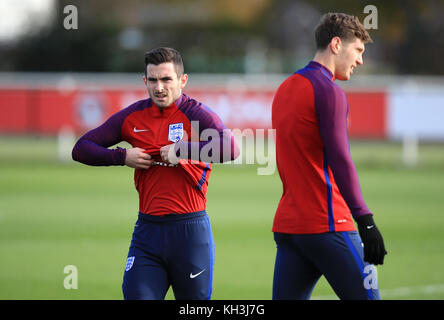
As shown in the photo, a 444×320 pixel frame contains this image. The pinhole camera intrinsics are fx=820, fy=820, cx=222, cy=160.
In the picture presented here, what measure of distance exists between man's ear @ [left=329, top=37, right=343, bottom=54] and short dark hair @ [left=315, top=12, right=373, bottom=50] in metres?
0.02

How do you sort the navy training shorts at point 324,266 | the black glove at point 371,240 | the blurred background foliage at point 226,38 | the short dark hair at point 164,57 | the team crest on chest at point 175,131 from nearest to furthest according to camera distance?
the black glove at point 371,240, the navy training shorts at point 324,266, the short dark hair at point 164,57, the team crest on chest at point 175,131, the blurred background foliage at point 226,38

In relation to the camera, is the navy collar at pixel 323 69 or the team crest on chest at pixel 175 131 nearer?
the navy collar at pixel 323 69

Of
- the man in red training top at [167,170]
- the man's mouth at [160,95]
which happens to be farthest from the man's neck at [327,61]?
the man's mouth at [160,95]

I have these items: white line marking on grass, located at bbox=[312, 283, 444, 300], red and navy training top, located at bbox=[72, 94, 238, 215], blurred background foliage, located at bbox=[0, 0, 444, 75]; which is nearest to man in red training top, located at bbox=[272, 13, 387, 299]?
red and navy training top, located at bbox=[72, 94, 238, 215]

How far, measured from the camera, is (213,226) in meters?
14.6

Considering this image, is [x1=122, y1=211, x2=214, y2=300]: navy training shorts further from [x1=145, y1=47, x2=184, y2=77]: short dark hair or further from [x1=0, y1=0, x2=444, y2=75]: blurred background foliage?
[x1=0, y1=0, x2=444, y2=75]: blurred background foliage

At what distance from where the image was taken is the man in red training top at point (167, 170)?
5.73m

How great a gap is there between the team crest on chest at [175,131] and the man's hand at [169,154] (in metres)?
0.21

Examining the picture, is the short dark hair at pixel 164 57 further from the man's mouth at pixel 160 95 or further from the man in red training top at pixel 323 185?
the man in red training top at pixel 323 185

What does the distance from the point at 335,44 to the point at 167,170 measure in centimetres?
149

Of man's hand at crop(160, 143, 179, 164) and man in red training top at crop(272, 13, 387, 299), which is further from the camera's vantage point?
man's hand at crop(160, 143, 179, 164)

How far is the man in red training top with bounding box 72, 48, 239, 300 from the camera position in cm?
573
